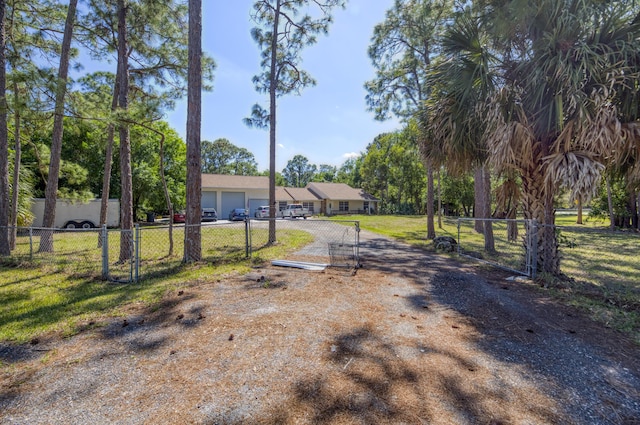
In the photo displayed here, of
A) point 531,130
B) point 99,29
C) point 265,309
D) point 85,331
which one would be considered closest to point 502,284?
point 531,130

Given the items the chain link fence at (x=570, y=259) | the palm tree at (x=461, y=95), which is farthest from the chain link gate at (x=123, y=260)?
the chain link fence at (x=570, y=259)

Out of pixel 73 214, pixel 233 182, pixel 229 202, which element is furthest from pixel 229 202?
pixel 73 214

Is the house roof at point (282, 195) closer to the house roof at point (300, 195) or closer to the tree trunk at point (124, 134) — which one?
the house roof at point (300, 195)

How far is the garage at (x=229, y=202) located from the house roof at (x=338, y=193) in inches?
502

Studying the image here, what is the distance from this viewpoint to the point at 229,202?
99.0 feet

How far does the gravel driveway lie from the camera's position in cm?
216

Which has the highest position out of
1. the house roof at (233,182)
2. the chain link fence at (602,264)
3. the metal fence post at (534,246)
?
the house roof at (233,182)

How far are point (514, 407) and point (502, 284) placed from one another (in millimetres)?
3982

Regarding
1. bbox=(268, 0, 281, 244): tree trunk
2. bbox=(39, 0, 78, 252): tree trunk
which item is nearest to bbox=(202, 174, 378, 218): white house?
bbox=(268, 0, 281, 244): tree trunk

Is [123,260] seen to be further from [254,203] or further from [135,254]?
[254,203]

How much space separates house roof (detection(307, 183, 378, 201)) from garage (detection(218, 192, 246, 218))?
12.8 metres

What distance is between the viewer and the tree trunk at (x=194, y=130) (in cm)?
737

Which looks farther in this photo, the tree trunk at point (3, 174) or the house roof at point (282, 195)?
the house roof at point (282, 195)

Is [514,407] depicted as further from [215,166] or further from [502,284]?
[215,166]
